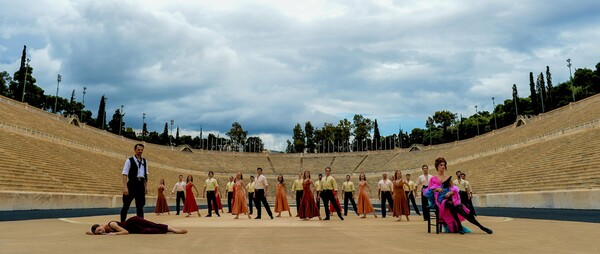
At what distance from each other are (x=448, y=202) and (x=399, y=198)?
5.82 metres

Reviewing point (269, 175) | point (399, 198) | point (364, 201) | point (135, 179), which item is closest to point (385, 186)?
point (364, 201)

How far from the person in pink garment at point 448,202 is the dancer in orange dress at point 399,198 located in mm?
5211

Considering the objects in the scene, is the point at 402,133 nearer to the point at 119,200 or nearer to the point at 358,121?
the point at 358,121

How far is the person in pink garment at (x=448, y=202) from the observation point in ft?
27.3

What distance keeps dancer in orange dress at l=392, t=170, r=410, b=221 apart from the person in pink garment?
5.21 meters

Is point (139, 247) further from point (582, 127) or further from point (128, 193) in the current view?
point (582, 127)

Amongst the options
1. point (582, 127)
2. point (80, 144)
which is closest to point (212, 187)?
point (80, 144)

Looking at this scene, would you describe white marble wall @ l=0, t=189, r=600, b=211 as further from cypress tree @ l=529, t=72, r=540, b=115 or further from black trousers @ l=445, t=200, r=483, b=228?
cypress tree @ l=529, t=72, r=540, b=115

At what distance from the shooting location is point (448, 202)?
849cm

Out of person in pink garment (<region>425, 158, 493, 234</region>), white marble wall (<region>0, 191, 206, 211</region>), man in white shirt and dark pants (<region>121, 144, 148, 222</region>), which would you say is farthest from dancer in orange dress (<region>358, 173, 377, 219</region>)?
white marble wall (<region>0, 191, 206, 211</region>)

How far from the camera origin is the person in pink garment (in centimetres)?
831

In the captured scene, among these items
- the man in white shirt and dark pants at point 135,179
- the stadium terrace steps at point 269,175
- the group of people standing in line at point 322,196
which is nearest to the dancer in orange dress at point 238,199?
the group of people standing in line at point 322,196

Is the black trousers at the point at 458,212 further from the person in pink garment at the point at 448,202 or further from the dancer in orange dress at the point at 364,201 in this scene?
the dancer in orange dress at the point at 364,201

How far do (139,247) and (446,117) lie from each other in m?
117
